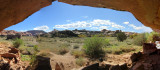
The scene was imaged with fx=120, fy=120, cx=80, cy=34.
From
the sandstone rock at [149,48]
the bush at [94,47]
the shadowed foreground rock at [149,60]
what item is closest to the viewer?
the shadowed foreground rock at [149,60]

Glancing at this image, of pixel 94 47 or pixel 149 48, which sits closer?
pixel 149 48

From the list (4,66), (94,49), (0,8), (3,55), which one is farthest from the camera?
(94,49)

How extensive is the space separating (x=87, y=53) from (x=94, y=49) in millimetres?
1113

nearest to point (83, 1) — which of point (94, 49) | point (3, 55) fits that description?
point (3, 55)

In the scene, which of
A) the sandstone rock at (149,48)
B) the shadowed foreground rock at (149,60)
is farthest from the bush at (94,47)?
the shadowed foreground rock at (149,60)

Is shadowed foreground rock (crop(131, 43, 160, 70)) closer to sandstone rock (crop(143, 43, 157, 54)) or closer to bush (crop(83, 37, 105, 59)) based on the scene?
→ sandstone rock (crop(143, 43, 157, 54))

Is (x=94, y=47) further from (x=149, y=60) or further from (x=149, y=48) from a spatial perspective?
(x=149, y=60)

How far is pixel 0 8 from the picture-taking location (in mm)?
2943

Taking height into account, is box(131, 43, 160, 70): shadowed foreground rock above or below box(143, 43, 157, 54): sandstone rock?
below

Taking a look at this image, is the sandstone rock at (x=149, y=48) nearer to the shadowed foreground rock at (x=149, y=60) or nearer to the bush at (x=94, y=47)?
the shadowed foreground rock at (x=149, y=60)

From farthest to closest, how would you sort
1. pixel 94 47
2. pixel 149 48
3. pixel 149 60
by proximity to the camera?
pixel 94 47 → pixel 149 48 → pixel 149 60

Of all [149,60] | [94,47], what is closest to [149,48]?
[149,60]

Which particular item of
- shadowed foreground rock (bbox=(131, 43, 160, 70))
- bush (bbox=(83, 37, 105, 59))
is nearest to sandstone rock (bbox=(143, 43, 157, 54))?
shadowed foreground rock (bbox=(131, 43, 160, 70))

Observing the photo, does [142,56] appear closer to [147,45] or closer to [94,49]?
[147,45]
